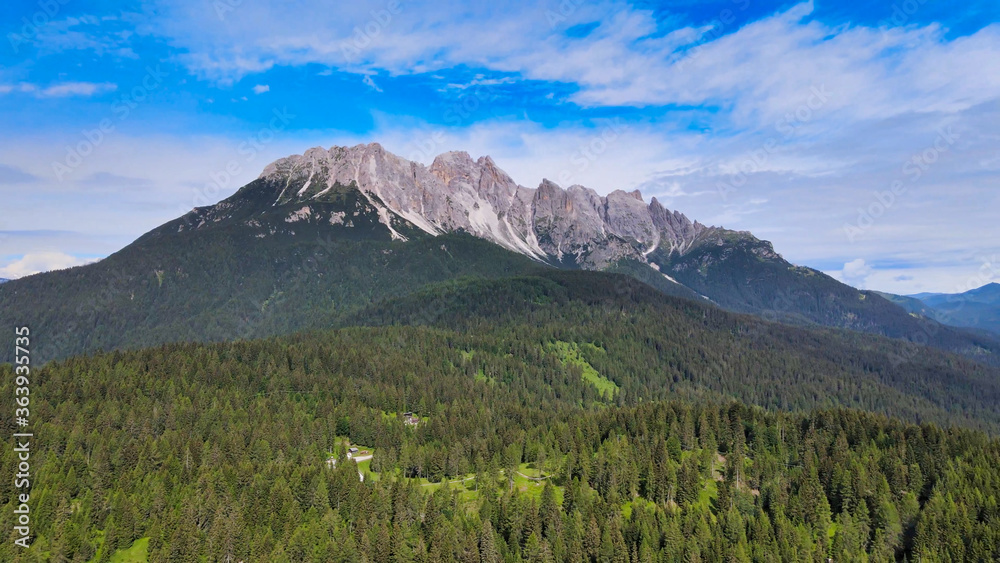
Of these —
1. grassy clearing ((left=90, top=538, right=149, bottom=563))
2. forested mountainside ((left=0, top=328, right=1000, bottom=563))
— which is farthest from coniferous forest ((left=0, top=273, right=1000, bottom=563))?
forested mountainside ((left=0, top=328, right=1000, bottom=563))

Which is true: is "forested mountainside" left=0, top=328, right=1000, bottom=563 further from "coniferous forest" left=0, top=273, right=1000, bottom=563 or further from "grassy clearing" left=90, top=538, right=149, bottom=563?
"coniferous forest" left=0, top=273, right=1000, bottom=563

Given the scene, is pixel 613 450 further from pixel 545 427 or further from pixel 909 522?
pixel 909 522

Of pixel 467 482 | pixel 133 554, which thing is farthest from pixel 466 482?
pixel 133 554

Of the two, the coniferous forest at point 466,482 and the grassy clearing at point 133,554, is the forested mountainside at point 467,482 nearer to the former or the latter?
the grassy clearing at point 133,554

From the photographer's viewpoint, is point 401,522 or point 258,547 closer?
point 258,547

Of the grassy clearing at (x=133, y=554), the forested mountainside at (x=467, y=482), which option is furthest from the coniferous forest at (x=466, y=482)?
the forested mountainside at (x=467, y=482)

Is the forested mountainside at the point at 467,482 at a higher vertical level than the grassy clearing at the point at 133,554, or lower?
higher

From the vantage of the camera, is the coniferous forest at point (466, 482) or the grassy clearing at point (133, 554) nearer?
the grassy clearing at point (133, 554)

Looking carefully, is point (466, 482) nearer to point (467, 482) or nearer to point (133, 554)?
point (467, 482)

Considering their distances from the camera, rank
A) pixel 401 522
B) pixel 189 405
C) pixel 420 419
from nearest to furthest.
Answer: pixel 401 522 < pixel 189 405 < pixel 420 419

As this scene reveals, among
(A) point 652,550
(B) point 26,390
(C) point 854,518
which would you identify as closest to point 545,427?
(A) point 652,550
